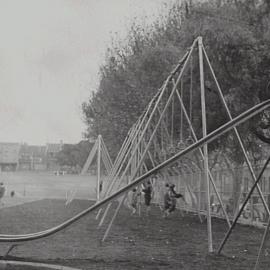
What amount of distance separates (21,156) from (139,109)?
127761 mm

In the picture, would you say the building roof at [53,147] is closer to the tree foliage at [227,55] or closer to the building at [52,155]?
the building at [52,155]

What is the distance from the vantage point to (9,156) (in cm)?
14400

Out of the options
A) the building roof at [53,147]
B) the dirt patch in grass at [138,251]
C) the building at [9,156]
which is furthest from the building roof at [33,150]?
the dirt patch in grass at [138,251]

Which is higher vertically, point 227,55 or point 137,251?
point 227,55

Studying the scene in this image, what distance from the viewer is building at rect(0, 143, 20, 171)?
452 feet

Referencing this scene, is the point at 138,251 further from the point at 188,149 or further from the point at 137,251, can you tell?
the point at 188,149

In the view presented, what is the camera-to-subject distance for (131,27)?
103ft

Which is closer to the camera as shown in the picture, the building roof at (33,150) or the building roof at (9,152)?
the building roof at (9,152)

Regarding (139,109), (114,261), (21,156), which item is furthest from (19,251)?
(21,156)

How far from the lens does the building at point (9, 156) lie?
452 feet

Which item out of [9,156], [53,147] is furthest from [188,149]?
[53,147]

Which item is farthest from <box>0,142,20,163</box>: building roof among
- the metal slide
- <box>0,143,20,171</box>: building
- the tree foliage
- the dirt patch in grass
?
the metal slide

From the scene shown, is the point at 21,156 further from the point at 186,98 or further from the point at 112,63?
the point at 186,98

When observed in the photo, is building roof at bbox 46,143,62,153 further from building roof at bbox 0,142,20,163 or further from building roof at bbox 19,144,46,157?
building roof at bbox 0,142,20,163
